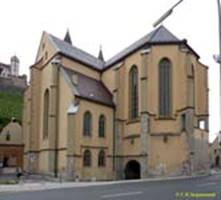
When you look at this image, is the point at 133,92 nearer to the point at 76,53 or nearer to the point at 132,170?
the point at 132,170

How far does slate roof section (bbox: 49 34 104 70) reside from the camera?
55781 millimetres

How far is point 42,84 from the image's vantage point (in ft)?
186

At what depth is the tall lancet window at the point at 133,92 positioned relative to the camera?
52997mm

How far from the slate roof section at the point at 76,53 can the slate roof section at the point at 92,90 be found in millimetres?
2219

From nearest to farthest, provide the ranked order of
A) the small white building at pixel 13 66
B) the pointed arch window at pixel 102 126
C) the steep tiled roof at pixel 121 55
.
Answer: the pointed arch window at pixel 102 126 < the steep tiled roof at pixel 121 55 < the small white building at pixel 13 66

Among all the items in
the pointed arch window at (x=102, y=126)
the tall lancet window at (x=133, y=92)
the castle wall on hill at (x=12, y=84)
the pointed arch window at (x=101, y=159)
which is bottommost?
the pointed arch window at (x=101, y=159)

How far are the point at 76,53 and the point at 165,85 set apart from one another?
46.2 ft

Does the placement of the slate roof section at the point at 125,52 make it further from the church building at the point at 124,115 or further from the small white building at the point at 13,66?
the small white building at the point at 13,66

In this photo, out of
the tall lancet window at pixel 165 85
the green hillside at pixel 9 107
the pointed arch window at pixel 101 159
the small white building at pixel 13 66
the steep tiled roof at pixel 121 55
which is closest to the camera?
the tall lancet window at pixel 165 85

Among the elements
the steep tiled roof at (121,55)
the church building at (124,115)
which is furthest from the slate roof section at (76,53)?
the church building at (124,115)

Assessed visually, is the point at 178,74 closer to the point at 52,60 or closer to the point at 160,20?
the point at 52,60

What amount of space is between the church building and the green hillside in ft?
97.8

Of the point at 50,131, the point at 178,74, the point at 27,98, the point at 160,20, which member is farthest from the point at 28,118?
the point at 160,20

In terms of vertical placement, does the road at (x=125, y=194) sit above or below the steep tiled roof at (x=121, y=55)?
below
